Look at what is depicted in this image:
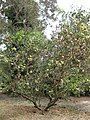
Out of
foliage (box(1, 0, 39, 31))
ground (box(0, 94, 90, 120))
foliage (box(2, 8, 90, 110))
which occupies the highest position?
foliage (box(1, 0, 39, 31))

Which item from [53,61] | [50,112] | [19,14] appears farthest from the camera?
[19,14]

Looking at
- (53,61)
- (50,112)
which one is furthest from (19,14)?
(53,61)

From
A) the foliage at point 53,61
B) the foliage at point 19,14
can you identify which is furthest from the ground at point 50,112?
the foliage at point 19,14

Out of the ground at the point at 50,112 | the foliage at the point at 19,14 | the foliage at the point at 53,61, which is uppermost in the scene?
the foliage at the point at 19,14

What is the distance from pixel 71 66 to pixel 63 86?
60cm

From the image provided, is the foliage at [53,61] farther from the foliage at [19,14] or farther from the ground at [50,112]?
the foliage at [19,14]

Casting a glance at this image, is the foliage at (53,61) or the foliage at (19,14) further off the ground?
the foliage at (19,14)

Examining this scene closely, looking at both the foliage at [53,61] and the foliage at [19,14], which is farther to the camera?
the foliage at [19,14]

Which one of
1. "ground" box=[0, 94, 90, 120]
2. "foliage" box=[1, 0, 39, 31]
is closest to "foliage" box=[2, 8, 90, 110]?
"ground" box=[0, 94, 90, 120]

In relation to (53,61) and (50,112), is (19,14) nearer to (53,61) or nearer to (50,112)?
(50,112)

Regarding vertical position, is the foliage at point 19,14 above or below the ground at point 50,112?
above

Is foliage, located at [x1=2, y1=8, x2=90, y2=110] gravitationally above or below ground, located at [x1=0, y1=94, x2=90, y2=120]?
above

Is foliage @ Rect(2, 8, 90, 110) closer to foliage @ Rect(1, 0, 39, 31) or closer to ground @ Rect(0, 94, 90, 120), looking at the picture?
ground @ Rect(0, 94, 90, 120)

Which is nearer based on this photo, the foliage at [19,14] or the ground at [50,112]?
the ground at [50,112]
